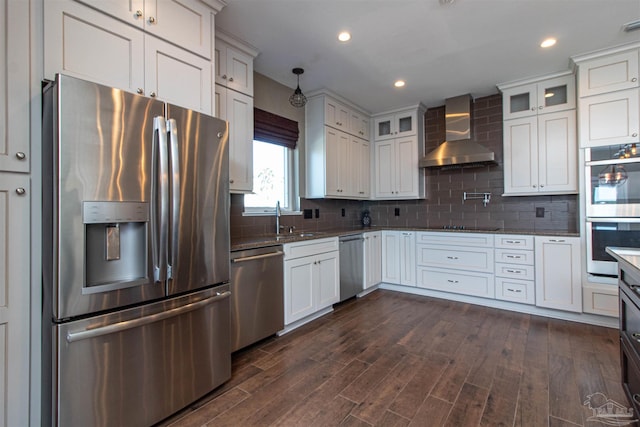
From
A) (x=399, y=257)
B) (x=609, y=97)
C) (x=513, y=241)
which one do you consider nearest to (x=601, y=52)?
(x=609, y=97)

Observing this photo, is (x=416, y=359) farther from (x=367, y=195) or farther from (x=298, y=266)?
(x=367, y=195)

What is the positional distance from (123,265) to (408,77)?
3320 millimetres

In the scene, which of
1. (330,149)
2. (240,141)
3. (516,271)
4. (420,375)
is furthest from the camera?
(330,149)

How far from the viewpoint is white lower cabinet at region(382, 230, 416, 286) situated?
413 cm

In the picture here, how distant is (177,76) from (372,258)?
313 centimetres

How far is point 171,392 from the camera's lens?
A: 5.43 feet

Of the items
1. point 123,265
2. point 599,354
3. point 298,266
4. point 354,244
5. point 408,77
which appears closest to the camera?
point 123,265

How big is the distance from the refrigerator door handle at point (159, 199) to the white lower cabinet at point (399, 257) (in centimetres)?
326

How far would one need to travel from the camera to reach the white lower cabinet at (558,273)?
307 centimetres

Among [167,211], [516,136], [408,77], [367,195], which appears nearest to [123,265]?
[167,211]

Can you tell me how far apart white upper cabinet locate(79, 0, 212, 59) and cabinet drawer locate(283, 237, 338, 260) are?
5.48 ft

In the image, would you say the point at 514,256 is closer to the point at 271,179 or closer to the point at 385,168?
the point at 385,168

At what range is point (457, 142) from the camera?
13.2 ft

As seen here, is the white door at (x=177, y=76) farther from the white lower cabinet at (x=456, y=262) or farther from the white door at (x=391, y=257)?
the white lower cabinet at (x=456, y=262)
